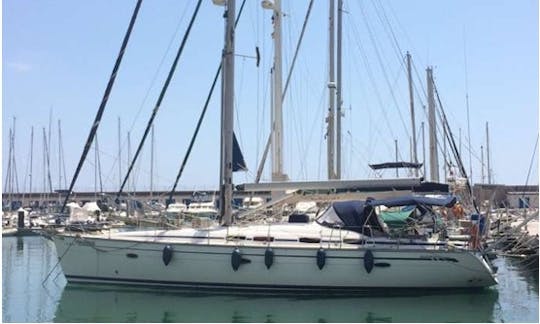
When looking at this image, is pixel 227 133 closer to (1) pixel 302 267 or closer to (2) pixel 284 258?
(2) pixel 284 258

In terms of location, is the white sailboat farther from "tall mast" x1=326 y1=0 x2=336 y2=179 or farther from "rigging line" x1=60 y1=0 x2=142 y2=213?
"tall mast" x1=326 y1=0 x2=336 y2=179

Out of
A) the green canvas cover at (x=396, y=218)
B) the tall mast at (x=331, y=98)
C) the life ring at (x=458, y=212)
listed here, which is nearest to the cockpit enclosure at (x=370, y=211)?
the green canvas cover at (x=396, y=218)

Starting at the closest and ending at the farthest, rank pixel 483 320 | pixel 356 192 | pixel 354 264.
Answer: pixel 483 320
pixel 354 264
pixel 356 192

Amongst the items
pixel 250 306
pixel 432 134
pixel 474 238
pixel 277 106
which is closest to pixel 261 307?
pixel 250 306

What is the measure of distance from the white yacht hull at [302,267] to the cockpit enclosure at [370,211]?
34.7 inches

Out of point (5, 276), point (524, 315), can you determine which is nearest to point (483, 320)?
point (524, 315)

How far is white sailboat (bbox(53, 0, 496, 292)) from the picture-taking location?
16.6 metres

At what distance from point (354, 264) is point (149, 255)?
20.5ft

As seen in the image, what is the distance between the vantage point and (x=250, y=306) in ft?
51.7

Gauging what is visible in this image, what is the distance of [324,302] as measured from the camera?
16.1 meters

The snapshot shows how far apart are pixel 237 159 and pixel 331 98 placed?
890 cm

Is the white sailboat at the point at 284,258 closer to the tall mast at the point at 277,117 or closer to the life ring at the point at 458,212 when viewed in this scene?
the life ring at the point at 458,212

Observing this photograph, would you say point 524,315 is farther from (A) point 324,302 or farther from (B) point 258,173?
(B) point 258,173

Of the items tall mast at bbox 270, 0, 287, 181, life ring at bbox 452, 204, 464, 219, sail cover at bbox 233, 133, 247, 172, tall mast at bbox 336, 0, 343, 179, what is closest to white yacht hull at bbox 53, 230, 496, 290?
sail cover at bbox 233, 133, 247, 172
